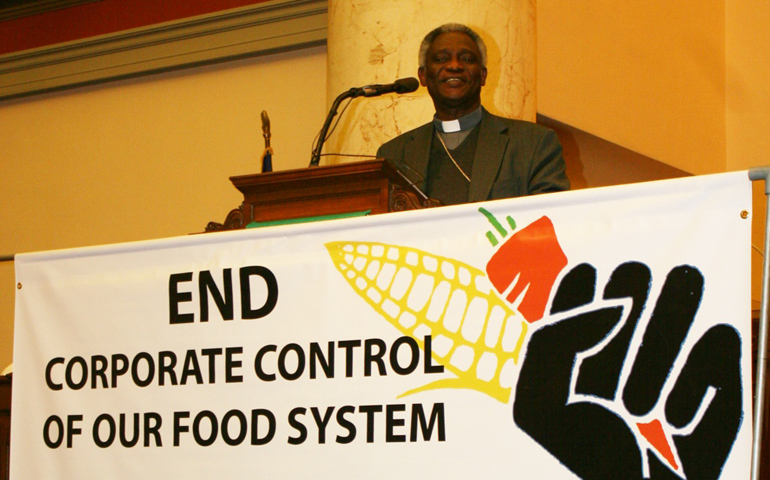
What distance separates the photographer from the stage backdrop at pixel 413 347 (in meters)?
1.92

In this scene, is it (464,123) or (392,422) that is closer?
(392,422)

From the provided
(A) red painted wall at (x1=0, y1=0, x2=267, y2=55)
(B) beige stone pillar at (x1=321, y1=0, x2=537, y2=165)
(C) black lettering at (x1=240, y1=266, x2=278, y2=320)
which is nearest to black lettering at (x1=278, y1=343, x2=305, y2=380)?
(C) black lettering at (x1=240, y1=266, x2=278, y2=320)

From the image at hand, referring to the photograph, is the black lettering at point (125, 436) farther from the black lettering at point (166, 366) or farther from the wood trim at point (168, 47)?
the wood trim at point (168, 47)

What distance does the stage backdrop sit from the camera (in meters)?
1.92

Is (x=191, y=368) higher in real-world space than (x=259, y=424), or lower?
higher

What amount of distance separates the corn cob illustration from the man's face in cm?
115

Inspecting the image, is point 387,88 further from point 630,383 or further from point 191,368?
point 630,383

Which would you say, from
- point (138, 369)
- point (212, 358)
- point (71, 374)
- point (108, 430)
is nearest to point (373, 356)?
point (212, 358)

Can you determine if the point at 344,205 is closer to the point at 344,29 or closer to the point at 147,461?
the point at 147,461

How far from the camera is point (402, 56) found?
4273 mm

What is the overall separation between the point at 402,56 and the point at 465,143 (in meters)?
1.12

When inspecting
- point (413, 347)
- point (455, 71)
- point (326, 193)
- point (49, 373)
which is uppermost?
point (455, 71)

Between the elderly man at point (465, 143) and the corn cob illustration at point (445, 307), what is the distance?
783 millimetres

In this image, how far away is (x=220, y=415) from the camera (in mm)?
2318
